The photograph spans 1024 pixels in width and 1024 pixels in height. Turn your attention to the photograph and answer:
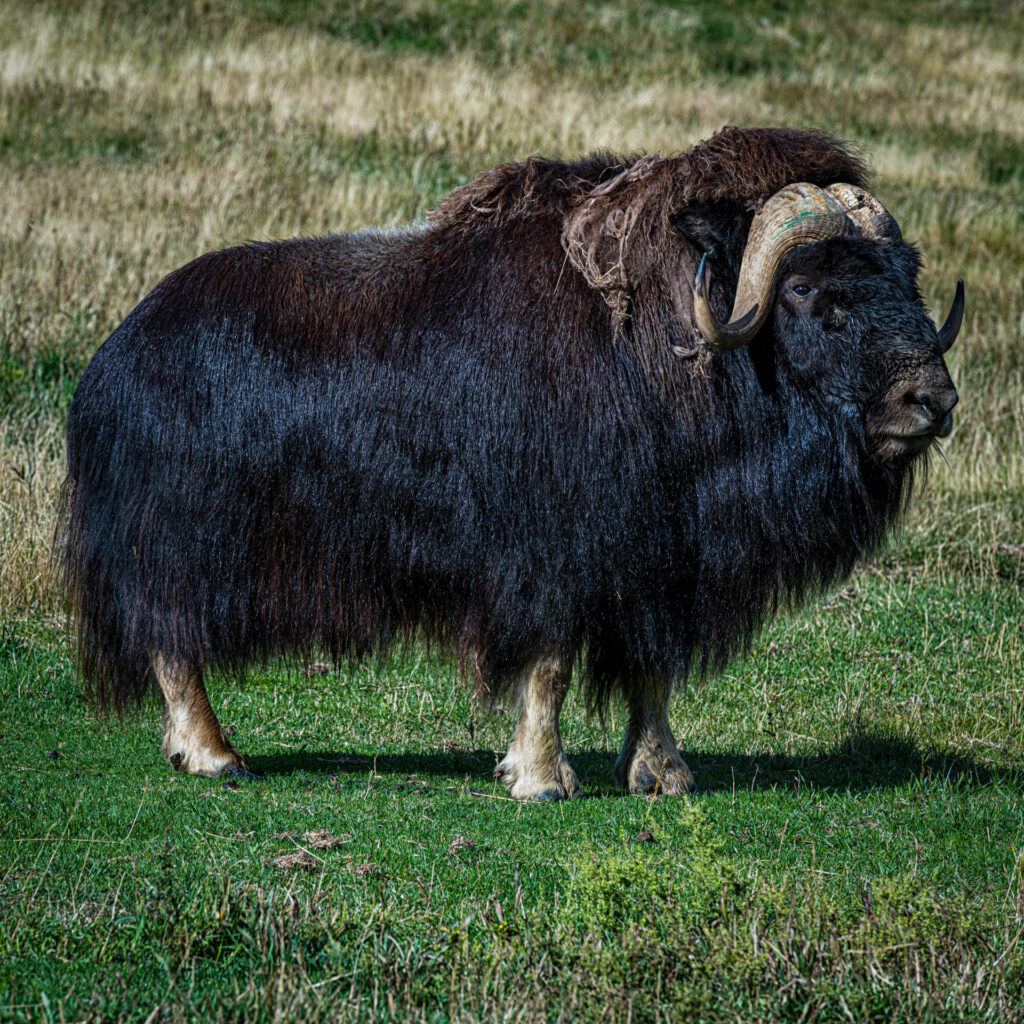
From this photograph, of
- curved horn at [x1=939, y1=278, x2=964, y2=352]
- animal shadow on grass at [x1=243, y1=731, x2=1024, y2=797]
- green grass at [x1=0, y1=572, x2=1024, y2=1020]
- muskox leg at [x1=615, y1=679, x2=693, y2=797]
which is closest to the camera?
green grass at [x1=0, y1=572, x2=1024, y2=1020]

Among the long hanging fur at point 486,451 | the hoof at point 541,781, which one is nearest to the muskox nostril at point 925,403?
the long hanging fur at point 486,451

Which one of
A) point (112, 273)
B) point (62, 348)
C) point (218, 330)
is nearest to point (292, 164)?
point (112, 273)

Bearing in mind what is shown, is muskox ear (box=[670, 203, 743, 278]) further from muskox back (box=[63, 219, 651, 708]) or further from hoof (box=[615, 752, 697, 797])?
hoof (box=[615, 752, 697, 797])

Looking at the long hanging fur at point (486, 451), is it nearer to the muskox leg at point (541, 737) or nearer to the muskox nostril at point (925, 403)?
the muskox leg at point (541, 737)

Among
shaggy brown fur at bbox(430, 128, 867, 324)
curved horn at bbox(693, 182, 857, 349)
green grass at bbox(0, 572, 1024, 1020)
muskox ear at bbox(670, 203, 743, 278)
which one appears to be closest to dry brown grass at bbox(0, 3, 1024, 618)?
A: green grass at bbox(0, 572, 1024, 1020)

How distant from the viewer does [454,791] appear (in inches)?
202

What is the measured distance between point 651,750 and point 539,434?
54.0 inches

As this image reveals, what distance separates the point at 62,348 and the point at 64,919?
27.2 feet

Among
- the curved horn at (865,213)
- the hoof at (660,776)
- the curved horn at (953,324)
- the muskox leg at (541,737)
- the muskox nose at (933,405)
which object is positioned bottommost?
the hoof at (660,776)

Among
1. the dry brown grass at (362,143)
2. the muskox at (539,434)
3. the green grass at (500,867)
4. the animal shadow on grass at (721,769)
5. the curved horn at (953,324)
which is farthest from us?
the dry brown grass at (362,143)

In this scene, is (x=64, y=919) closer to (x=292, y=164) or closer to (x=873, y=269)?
(x=873, y=269)

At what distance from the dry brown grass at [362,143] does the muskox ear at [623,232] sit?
138 inches

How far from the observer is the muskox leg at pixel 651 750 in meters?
5.24

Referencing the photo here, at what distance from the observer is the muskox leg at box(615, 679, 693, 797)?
17.2 ft
